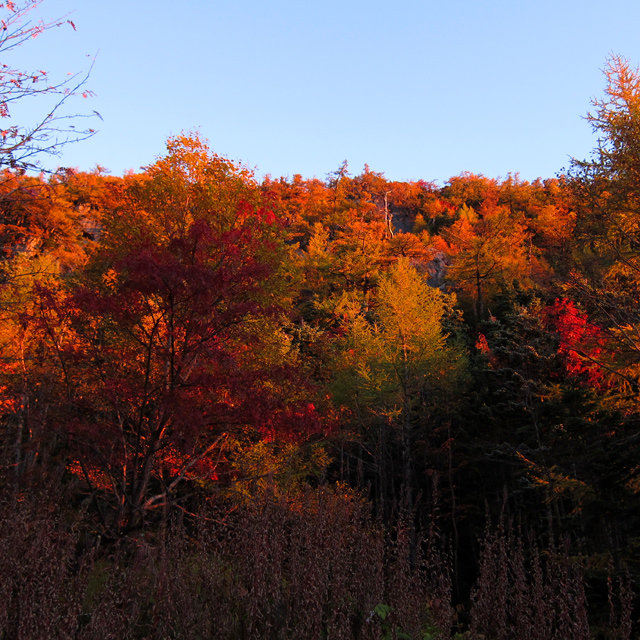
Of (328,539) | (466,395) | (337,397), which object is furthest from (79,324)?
(466,395)

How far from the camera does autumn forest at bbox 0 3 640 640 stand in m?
3.41

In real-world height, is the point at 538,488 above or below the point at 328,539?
below

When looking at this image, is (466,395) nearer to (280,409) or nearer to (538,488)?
(538,488)

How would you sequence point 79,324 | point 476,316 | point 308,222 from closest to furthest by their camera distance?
point 79,324 < point 476,316 < point 308,222

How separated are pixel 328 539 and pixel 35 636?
227cm

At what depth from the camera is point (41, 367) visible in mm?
13203

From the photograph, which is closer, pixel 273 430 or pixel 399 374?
pixel 273 430

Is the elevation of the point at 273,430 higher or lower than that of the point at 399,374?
lower

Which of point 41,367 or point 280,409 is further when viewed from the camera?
point 41,367

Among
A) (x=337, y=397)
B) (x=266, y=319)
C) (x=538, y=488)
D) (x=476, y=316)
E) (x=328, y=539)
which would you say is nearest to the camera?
(x=328, y=539)

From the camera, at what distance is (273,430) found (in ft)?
24.3

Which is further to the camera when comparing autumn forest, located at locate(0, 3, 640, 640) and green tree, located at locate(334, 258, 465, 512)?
green tree, located at locate(334, 258, 465, 512)

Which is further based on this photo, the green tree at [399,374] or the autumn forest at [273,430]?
the green tree at [399,374]

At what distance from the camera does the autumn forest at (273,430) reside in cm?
341
